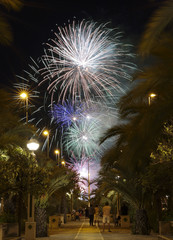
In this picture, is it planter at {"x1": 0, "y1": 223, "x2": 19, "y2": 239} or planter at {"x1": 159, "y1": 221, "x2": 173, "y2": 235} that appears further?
planter at {"x1": 159, "y1": 221, "x2": 173, "y2": 235}

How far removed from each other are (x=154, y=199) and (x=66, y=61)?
35.7 feet

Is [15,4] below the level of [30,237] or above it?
above

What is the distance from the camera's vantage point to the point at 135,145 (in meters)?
13.2

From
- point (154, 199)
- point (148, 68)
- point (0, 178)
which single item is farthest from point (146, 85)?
point (154, 199)

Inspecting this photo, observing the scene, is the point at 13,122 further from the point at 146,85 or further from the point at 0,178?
the point at 146,85

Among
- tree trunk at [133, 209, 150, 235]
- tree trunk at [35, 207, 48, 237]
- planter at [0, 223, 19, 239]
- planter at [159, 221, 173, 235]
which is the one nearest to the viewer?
planter at [0, 223, 19, 239]

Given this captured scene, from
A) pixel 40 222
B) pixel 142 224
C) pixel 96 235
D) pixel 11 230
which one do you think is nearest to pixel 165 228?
pixel 142 224

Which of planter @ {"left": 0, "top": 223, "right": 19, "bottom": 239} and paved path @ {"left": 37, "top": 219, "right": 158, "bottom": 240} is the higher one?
planter @ {"left": 0, "top": 223, "right": 19, "bottom": 239}

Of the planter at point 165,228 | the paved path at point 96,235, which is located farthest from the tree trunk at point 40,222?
the planter at point 165,228

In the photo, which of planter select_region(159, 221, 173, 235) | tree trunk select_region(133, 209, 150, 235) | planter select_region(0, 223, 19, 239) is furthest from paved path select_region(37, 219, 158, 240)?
planter select_region(0, 223, 19, 239)

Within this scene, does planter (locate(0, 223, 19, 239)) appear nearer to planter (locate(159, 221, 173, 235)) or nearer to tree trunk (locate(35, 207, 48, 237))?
tree trunk (locate(35, 207, 48, 237))

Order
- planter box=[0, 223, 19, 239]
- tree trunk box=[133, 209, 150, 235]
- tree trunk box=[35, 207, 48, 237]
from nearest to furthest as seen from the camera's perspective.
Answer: planter box=[0, 223, 19, 239], tree trunk box=[133, 209, 150, 235], tree trunk box=[35, 207, 48, 237]

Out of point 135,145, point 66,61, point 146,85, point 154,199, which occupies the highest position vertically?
point 66,61

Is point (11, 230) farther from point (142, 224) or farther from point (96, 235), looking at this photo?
point (142, 224)
